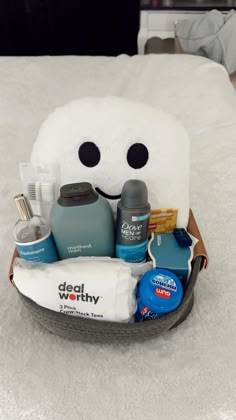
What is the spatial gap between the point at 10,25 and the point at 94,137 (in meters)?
1.97

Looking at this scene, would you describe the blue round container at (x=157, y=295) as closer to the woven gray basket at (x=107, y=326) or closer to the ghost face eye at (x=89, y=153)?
the woven gray basket at (x=107, y=326)

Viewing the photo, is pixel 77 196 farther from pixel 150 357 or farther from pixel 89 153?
pixel 150 357

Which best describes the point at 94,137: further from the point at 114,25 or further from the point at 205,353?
the point at 114,25

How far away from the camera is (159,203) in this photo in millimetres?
633

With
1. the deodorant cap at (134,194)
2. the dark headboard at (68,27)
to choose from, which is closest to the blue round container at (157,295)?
the deodorant cap at (134,194)

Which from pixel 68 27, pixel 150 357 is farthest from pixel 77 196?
pixel 68 27

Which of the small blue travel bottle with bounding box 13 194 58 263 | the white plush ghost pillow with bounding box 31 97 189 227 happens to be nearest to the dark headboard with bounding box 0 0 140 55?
the white plush ghost pillow with bounding box 31 97 189 227

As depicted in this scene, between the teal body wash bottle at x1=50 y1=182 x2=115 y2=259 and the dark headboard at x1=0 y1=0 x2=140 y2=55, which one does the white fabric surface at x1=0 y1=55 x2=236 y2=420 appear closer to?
the teal body wash bottle at x1=50 y1=182 x2=115 y2=259

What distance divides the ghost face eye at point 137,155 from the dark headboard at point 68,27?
1.85 meters

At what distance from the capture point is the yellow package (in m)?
0.63

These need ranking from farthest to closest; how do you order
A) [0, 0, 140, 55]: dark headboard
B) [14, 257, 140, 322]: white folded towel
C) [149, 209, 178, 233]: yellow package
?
[0, 0, 140, 55]: dark headboard < [149, 209, 178, 233]: yellow package < [14, 257, 140, 322]: white folded towel

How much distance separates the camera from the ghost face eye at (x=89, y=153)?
60cm

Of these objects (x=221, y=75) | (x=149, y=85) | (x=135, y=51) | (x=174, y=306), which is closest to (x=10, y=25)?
(x=135, y=51)

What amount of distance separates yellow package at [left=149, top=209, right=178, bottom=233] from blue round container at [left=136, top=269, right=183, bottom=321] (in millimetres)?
108
